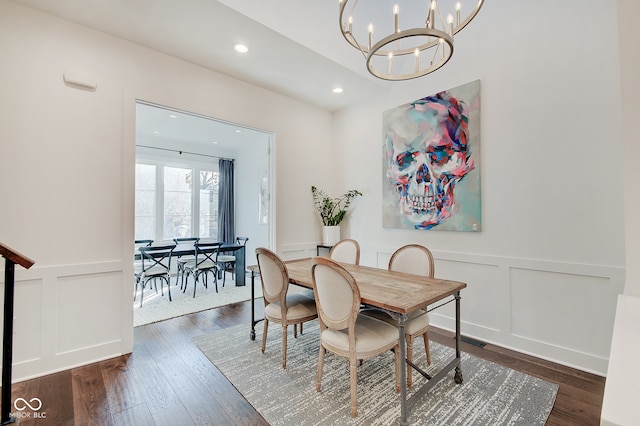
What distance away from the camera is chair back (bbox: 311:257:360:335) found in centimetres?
176

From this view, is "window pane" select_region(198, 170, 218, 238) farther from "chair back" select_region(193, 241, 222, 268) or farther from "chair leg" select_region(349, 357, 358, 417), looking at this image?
"chair leg" select_region(349, 357, 358, 417)

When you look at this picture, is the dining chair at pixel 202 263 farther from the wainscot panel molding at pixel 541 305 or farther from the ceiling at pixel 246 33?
the wainscot panel molding at pixel 541 305

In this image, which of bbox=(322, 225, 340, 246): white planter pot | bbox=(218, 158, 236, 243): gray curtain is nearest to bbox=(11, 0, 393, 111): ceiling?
bbox=(322, 225, 340, 246): white planter pot

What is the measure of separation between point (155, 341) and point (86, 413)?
3.50 feet

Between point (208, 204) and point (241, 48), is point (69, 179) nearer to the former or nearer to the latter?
point (241, 48)

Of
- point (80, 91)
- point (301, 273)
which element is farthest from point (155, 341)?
point (80, 91)

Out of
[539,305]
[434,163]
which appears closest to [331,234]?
[434,163]

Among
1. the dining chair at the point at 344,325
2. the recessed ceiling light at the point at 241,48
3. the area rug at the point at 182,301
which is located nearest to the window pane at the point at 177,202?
the area rug at the point at 182,301

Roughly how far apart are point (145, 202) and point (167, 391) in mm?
5015

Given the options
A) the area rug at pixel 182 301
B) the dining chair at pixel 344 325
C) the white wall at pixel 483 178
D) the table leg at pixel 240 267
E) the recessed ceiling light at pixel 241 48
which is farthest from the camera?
the table leg at pixel 240 267

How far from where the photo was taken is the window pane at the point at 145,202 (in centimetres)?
600

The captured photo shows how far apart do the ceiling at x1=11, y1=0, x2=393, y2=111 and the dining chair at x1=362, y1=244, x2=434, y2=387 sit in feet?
7.29

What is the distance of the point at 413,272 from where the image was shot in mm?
2629

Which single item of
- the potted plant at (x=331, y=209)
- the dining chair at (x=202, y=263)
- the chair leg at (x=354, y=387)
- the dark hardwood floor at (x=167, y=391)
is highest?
the potted plant at (x=331, y=209)
